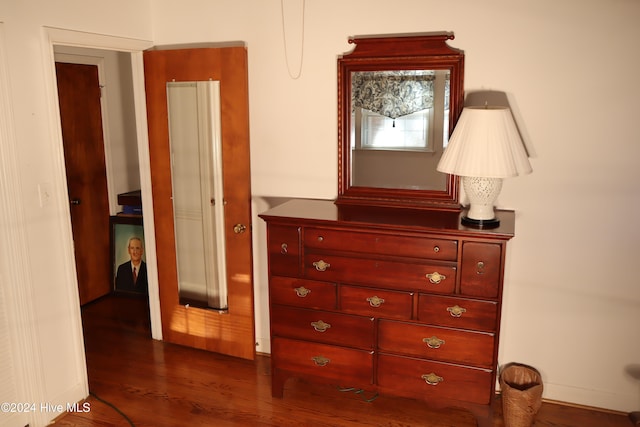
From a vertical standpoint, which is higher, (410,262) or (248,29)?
(248,29)

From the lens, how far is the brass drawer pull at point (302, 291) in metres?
2.68

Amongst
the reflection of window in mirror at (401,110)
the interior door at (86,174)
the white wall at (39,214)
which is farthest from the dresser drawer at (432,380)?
the interior door at (86,174)

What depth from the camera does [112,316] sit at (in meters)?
3.92

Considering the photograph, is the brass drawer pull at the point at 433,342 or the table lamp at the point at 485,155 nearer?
the table lamp at the point at 485,155

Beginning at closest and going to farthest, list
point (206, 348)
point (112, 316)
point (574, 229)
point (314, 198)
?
point (574, 229) → point (314, 198) → point (206, 348) → point (112, 316)

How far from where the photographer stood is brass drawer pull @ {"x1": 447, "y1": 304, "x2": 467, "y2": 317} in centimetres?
242

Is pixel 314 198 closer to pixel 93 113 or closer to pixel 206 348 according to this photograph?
pixel 206 348

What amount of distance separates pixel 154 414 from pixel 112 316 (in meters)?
1.40

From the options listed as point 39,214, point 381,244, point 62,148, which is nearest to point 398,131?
point 381,244

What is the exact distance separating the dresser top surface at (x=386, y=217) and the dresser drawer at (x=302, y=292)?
34cm

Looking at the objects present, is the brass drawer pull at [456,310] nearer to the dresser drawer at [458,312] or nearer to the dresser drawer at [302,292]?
the dresser drawer at [458,312]

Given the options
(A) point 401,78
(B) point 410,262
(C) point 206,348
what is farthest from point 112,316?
(A) point 401,78

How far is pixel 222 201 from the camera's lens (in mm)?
3182

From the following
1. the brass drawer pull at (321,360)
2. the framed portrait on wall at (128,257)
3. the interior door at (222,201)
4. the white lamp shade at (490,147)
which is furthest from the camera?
the framed portrait on wall at (128,257)
